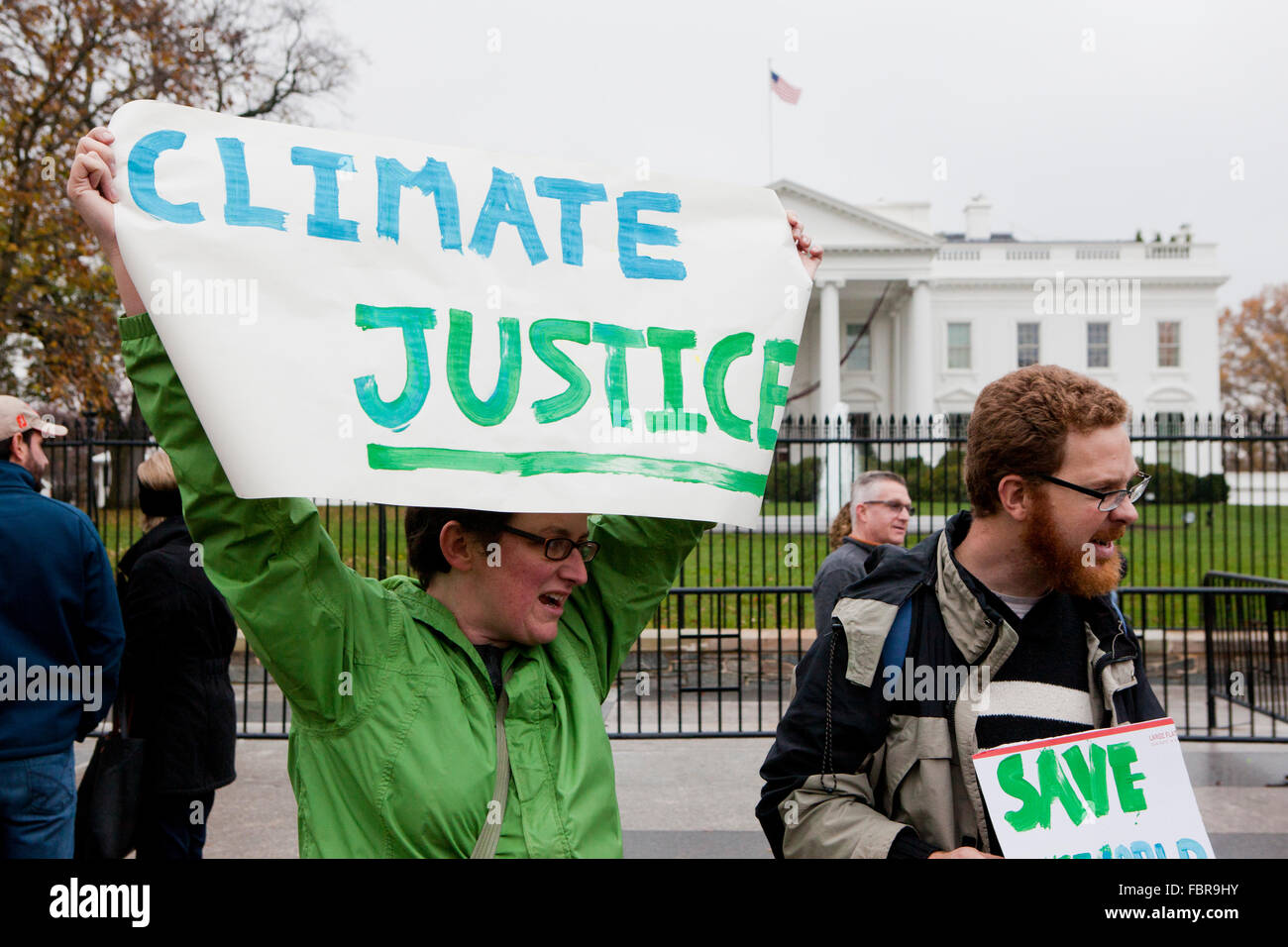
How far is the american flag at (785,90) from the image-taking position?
105ft

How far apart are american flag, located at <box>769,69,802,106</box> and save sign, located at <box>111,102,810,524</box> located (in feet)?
106

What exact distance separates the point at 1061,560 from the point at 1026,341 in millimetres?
49116

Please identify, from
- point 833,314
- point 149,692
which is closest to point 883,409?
point 833,314

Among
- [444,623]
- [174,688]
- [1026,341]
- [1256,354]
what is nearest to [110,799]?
[174,688]

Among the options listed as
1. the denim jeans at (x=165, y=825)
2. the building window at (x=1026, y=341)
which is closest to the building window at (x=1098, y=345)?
the building window at (x=1026, y=341)

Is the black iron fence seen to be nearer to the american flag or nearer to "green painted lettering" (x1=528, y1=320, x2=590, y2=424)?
Result: "green painted lettering" (x1=528, y1=320, x2=590, y2=424)

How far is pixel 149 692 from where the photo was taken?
13.6 ft

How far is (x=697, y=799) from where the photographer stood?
6.36 m

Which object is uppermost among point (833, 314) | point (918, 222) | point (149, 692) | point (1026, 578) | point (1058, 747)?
point (918, 222)

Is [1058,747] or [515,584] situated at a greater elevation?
[515,584]

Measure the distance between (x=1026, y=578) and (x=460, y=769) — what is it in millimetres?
1194

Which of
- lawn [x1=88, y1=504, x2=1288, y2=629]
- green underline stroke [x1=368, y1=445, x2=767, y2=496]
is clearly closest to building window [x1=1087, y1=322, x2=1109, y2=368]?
lawn [x1=88, y1=504, x2=1288, y2=629]

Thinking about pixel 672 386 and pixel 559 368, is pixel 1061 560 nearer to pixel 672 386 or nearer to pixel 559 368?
pixel 672 386
